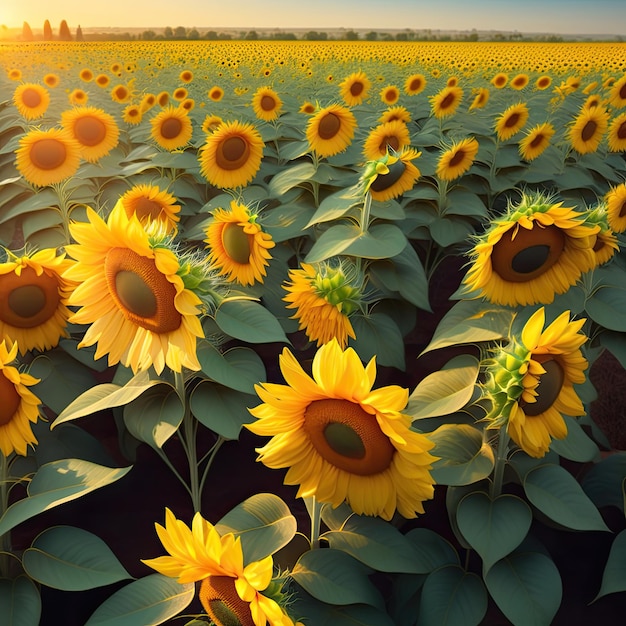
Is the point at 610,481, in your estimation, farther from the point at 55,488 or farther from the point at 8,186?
the point at 8,186

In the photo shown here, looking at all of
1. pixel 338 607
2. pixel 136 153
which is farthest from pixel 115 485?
pixel 136 153

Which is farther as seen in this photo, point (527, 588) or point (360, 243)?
point (360, 243)

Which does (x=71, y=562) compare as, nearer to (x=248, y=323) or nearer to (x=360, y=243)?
(x=248, y=323)

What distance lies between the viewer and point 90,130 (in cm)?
354

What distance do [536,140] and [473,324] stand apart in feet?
8.69

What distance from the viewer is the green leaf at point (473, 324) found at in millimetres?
1628

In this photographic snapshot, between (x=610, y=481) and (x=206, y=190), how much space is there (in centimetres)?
317

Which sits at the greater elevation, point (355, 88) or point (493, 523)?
point (355, 88)

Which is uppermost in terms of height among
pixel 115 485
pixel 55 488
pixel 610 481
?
pixel 55 488

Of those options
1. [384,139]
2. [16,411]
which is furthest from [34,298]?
[384,139]

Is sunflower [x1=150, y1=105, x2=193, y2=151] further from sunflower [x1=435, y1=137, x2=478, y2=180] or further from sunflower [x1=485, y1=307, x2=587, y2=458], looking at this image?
sunflower [x1=485, y1=307, x2=587, y2=458]

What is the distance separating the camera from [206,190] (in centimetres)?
403

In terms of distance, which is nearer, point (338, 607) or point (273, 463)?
point (273, 463)

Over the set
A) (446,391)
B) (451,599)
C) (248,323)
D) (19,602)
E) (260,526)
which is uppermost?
(248,323)
